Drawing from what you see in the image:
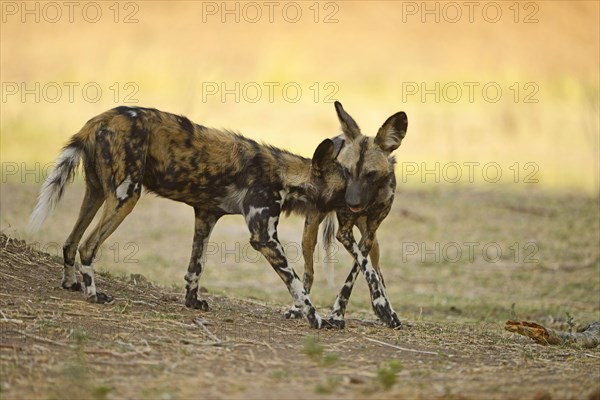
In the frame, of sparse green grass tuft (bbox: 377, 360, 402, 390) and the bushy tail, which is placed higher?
the bushy tail

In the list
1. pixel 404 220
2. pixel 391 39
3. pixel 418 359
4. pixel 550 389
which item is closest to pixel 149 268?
pixel 404 220

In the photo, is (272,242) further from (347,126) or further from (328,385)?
(328,385)

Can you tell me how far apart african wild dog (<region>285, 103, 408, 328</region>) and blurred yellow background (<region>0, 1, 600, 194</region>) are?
1348cm

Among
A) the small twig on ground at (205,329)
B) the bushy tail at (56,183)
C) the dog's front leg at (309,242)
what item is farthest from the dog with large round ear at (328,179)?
the bushy tail at (56,183)

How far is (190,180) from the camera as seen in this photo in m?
6.66

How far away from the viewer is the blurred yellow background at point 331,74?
83.0 ft

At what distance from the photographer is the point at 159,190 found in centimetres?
669

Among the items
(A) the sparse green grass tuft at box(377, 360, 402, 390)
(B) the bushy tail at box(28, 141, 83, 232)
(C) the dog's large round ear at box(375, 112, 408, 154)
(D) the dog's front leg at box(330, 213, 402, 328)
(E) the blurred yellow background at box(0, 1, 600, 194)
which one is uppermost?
(E) the blurred yellow background at box(0, 1, 600, 194)

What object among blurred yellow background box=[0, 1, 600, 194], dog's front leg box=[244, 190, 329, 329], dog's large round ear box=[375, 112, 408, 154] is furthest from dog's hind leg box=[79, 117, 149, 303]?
blurred yellow background box=[0, 1, 600, 194]

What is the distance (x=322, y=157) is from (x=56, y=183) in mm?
1823

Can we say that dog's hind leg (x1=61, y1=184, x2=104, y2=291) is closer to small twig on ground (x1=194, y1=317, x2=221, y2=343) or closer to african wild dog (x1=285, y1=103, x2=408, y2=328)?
small twig on ground (x1=194, y1=317, x2=221, y2=343)

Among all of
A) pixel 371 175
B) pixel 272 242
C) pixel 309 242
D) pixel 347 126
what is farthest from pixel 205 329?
pixel 347 126

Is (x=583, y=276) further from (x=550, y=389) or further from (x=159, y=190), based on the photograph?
(x=550, y=389)

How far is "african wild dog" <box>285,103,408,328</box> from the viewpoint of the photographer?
22.1 ft
